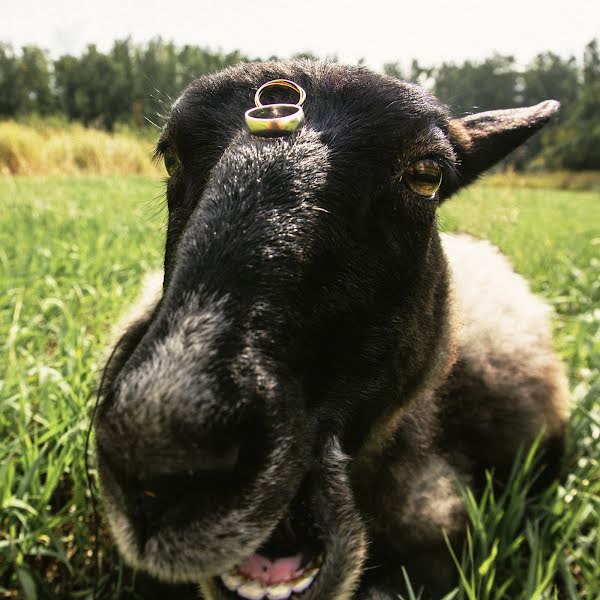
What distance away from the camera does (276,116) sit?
2.15 meters

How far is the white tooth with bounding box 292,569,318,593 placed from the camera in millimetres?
1776

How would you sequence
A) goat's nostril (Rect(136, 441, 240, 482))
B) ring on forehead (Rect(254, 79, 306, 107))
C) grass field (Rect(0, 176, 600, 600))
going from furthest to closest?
grass field (Rect(0, 176, 600, 600))
ring on forehead (Rect(254, 79, 306, 107))
goat's nostril (Rect(136, 441, 240, 482))

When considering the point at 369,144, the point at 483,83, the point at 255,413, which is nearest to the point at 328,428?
the point at 255,413

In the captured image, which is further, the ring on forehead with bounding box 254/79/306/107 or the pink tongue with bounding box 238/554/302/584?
the ring on forehead with bounding box 254/79/306/107

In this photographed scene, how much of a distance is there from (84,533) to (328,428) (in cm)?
139

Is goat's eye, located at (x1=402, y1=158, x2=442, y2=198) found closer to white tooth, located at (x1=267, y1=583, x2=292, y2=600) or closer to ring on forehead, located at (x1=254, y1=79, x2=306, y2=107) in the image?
ring on forehead, located at (x1=254, y1=79, x2=306, y2=107)

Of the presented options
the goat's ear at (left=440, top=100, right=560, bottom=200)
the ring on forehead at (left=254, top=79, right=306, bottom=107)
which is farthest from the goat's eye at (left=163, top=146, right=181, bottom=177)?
the goat's ear at (left=440, top=100, right=560, bottom=200)

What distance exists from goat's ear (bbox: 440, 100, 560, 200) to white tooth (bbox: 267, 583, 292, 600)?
81.7 inches

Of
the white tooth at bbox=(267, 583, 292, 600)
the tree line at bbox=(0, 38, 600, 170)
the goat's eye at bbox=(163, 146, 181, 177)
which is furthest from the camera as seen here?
the tree line at bbox=(0, 38, 600, 170)

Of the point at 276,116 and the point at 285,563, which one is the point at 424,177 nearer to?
the point at 276,116

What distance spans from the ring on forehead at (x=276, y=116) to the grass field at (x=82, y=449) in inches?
46.3

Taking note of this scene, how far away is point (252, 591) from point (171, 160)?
1863mm

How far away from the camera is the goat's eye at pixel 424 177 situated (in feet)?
7.57

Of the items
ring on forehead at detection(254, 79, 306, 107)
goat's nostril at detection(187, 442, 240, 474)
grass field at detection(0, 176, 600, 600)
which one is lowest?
grass field at detection(0, 176, 600, 600)
